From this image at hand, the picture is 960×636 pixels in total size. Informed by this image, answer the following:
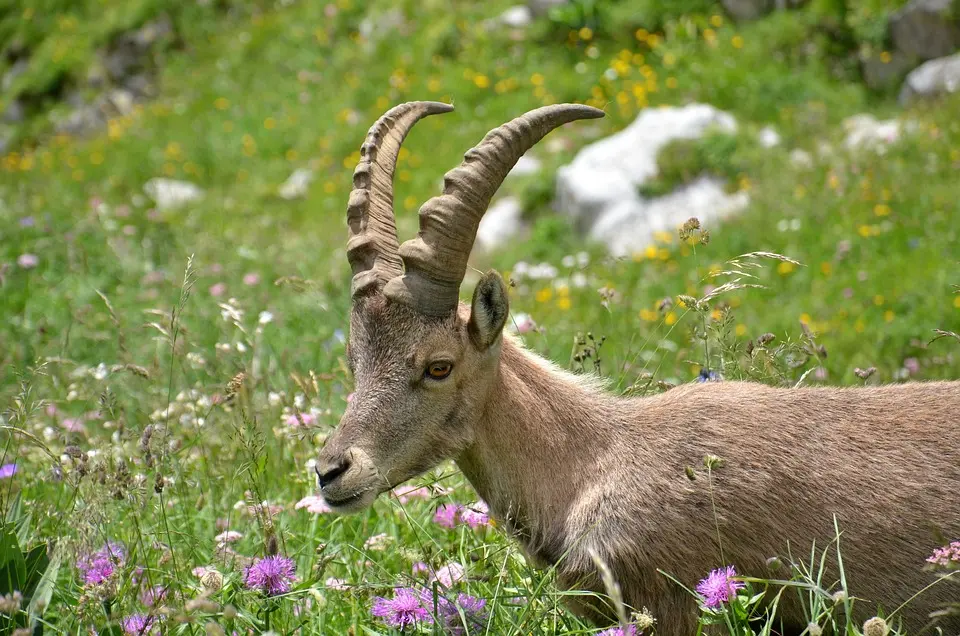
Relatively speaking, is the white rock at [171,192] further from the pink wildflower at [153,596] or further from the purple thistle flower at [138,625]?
the purple thistle flower at [138,625]

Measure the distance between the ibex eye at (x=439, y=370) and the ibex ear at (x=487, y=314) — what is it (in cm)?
17

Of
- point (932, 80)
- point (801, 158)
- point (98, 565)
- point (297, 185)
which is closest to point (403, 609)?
point (98, 565)

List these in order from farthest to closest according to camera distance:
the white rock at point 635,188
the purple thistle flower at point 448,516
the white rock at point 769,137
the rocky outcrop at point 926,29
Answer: the white rock at point 769,137 → the rocky outcrop at point 926,29 → the white rock at point 635,188 → the purple thistle flower at point 448,516

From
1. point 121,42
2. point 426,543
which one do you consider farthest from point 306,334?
point 121,42

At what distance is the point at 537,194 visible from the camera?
1302cm

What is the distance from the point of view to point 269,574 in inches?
145

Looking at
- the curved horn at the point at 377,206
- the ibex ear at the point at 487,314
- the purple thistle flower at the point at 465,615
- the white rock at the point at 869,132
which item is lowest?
the white rock at the point at 869,132

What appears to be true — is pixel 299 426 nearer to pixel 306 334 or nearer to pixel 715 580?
pixel 715 580

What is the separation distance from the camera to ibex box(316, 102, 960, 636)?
13.1ft

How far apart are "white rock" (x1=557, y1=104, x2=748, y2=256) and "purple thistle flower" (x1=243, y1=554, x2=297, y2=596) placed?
810cm

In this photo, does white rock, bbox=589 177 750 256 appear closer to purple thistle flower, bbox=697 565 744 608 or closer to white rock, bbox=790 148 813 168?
white rock, bbox=790 148 813 168

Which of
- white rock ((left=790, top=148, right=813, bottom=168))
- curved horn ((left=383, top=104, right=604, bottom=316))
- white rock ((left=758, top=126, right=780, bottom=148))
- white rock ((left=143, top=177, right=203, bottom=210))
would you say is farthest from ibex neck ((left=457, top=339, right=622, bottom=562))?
white rock ((left=143, top=177, right=203, bottom=210))

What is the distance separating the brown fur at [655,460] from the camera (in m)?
3.98

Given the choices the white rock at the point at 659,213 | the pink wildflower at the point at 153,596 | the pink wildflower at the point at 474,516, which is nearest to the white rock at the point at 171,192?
the white rock at the point at 659,213
